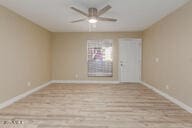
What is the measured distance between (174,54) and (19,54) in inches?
160

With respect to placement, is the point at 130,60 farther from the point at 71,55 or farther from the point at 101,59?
the point at 71,55

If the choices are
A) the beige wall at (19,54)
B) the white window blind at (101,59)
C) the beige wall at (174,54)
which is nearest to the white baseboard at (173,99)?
the beige wall at (174,54)

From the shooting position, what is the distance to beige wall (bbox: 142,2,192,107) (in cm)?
337

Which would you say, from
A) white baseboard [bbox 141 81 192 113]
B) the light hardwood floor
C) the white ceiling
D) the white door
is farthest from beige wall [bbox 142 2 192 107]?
the white door

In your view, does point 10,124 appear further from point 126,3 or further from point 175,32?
point 175,32

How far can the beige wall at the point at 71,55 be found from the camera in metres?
7.01

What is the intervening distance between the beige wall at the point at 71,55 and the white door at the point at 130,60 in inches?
10.5

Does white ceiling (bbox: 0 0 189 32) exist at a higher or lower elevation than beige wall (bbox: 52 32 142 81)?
higher

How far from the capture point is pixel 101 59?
23.0 ft

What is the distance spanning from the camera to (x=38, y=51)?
223 inches

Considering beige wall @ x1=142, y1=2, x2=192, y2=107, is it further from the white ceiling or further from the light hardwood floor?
the light hardwood floor

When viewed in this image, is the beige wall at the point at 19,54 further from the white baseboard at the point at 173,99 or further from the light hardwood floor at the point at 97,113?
the white baseboard at the point at 173,99

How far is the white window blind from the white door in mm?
489

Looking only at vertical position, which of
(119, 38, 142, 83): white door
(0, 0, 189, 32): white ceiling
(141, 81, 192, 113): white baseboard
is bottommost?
(141, 81, 192, 113): white baseboard
